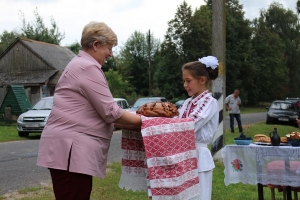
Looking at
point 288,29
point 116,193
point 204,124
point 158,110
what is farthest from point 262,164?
point 288,29

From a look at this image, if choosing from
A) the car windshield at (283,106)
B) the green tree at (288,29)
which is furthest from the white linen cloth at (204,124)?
the green tree at (288,29)

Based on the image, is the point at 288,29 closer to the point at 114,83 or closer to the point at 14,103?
the point at 114,83

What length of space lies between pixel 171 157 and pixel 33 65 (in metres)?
37.2

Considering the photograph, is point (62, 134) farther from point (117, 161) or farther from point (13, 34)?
point (13, 34)

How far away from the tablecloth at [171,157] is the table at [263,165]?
2.83 meters

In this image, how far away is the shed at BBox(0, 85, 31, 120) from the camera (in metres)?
23.4

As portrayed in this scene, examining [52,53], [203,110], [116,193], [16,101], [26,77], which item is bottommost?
[116,193]

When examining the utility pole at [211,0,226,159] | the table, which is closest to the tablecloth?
the table

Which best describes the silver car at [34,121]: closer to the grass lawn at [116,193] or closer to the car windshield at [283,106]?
the grass lawn at [116,193]

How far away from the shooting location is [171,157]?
3.13 metres

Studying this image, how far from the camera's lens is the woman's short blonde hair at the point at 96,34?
10.1 feet

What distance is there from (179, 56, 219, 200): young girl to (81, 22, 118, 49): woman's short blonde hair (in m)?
0.88

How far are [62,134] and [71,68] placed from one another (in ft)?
1.55

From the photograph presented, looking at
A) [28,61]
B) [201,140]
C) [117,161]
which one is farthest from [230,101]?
[28,61]
